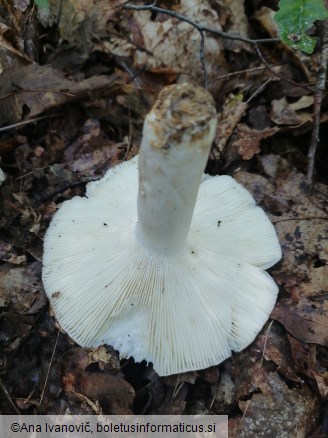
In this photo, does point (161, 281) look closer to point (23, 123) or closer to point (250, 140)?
point (250, 140)

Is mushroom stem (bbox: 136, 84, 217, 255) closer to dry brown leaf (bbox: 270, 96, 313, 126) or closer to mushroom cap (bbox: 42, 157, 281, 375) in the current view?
mushroom cap (bbox: 42, 157, 281, 375)

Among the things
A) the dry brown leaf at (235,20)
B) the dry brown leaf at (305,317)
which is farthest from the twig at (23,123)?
the dry brown leaf at (305,317)

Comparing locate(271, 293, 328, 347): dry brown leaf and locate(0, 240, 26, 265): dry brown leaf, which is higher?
locate(0, 240, 26, 265): dry brown leaf

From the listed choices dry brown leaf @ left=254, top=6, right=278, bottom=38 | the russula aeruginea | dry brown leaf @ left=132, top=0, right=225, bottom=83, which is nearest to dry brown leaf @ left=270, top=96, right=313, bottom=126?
dry brown leaf @ left=132, top=0, right=225, bottom=83

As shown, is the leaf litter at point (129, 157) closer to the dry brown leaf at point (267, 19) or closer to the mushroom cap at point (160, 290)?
the dry brown leaf at point (267, 19)

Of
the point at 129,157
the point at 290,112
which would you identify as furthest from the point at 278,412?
the point at 290,112
